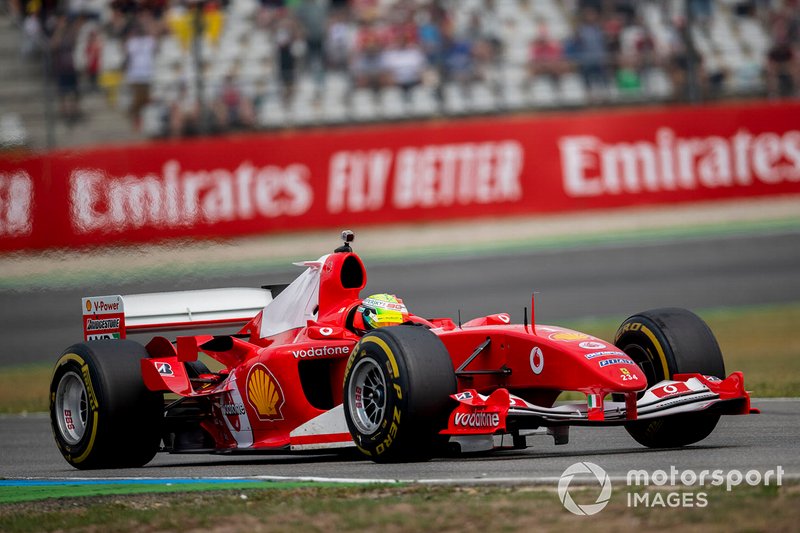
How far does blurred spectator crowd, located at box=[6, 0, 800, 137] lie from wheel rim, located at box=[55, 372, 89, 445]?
14.1 metres

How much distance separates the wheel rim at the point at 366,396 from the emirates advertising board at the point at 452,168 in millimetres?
14245

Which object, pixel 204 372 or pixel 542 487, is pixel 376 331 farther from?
pixel 204 372

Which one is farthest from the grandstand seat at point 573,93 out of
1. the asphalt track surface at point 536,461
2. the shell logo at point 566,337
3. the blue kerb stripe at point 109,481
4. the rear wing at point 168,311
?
the blue kerb stripe at point 109,481

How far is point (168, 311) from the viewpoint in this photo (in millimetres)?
10641

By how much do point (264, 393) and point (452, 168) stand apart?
14804 mm

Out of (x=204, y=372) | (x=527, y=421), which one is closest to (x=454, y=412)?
(x=527, y=421)

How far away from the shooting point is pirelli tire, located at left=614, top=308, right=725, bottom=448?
337 inches

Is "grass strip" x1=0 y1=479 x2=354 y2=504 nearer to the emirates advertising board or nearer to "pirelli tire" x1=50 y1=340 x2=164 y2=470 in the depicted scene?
"pirelli tire" x1=50 y1=340 x2=164 y2=470

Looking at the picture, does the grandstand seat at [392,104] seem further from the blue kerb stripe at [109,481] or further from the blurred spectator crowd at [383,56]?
the blue kerb stripe at [109,481]

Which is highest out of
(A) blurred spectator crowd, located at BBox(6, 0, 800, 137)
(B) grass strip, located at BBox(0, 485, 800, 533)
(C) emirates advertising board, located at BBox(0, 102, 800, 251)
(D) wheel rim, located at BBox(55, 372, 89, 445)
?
(A) blurred spectator crowd, located at BBox(6, 0, 800, 137)

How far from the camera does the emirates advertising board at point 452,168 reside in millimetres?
23000

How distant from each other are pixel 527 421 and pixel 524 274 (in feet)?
46.6

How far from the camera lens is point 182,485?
311 inches

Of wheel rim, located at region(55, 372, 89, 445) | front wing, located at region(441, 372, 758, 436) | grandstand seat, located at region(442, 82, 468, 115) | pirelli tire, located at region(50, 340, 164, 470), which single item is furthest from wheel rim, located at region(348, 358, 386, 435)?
grandstand seat, located at region(442, 82, 468, 115)
